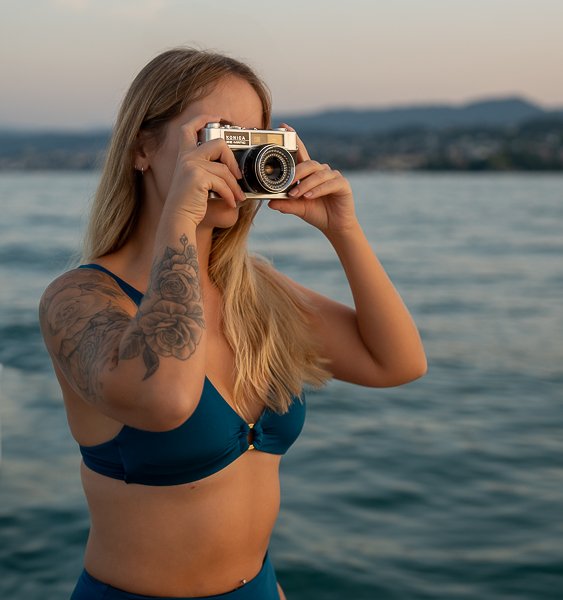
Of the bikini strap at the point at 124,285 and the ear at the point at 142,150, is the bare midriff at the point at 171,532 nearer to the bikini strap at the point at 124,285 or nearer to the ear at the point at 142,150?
the bikini strap at the point at 124,285

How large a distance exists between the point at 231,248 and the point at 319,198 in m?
0.24

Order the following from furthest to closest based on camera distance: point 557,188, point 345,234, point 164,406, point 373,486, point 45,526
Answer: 1. point 557,188
2. point 373,486
3. point 45,526
4. point 345,234
5. point 164,406

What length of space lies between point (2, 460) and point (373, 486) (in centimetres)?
252

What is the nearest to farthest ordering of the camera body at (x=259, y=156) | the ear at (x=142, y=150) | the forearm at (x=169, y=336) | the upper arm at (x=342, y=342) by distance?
the forearm at (x=169, y=336)
the camera body at (x=259, y=156)
the ear at (x=142, y=150)
the upper arm at (x=342, y=342)

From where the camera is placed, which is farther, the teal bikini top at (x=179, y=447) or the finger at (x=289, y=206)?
the finger at (x=289, y=206)

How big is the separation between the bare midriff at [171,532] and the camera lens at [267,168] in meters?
0.57

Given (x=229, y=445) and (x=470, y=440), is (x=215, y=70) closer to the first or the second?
(x=229, y=445)

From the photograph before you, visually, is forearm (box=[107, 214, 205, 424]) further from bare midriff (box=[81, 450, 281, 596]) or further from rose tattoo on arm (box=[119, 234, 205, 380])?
bare midriff (box=[81, 450, 281, 596])

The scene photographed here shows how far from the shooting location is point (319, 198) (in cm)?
200

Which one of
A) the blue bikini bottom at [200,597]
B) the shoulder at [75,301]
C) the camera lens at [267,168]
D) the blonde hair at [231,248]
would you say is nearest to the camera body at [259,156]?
the camera lens at [267,168]

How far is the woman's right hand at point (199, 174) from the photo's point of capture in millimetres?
1603

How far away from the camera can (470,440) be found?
252 inches

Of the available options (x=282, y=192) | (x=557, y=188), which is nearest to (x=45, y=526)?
(x=282, y=192)

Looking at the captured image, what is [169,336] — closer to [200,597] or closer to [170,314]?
[170,314]
